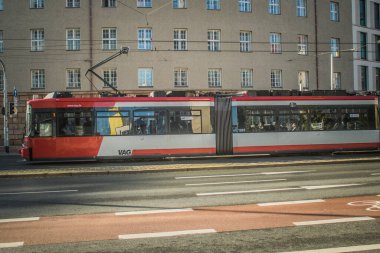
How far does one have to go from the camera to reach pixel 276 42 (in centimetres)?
3862

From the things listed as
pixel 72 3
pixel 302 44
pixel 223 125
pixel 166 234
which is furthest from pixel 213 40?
pixel 166 234

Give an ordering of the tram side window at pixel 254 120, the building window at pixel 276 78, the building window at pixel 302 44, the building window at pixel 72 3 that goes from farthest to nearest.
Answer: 1. the building window at pixel 302 44
2. the building window at pixel 276 78
3. the building window at pixel 72 3
4. the tram side window at pixel 254 120

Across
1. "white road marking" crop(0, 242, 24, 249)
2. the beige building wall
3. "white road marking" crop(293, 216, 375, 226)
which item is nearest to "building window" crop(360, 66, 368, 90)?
the beige building wall

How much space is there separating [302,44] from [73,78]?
19.7 m

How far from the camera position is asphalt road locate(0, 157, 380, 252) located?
6.46 metres

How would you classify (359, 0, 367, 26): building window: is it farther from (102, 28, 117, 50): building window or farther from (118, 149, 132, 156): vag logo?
(118, 149, 132, 156): vag logo

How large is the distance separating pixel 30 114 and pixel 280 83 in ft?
77.6

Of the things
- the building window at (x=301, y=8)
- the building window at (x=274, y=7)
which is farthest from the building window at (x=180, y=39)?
the building window at (x=301, y=8)

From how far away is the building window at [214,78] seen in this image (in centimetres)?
3691

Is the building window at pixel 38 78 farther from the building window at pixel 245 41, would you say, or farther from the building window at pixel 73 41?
the building window at pixel 245 41

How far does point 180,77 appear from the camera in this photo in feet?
120

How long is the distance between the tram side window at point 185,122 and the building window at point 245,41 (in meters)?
16.9

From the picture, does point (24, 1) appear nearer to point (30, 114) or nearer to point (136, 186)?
point (30, 114)

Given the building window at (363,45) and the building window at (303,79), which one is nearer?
the building window at (303,79)
